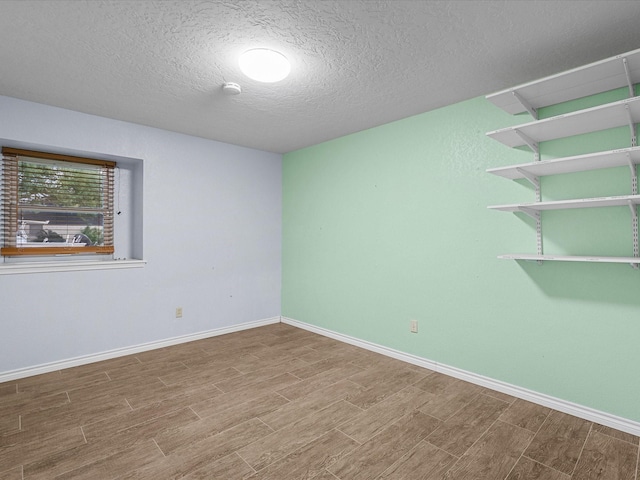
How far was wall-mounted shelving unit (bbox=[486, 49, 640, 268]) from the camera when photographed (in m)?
1.87

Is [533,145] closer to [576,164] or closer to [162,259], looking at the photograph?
[576,164]

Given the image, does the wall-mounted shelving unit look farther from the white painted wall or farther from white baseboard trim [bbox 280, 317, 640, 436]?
the white painted wall

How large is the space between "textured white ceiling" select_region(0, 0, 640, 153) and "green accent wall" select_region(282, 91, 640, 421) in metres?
0.47

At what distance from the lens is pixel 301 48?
2.08 m

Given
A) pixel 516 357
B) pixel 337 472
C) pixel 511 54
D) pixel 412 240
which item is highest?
pixel 511 54

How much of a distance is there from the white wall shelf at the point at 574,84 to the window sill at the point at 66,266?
3520mm

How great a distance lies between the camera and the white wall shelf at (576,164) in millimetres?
1867

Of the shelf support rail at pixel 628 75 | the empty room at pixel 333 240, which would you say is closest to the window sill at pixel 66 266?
the empty room at pixel 333 240

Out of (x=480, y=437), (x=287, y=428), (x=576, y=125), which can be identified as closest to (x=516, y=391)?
(x=480, y=437)

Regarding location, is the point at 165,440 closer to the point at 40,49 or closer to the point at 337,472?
the point at 337,472

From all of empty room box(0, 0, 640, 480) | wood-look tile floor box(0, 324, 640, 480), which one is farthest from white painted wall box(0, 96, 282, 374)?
wood-look tile floor box(0, 324, 640, 480)

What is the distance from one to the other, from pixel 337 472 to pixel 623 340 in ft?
6.36

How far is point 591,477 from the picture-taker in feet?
5.58

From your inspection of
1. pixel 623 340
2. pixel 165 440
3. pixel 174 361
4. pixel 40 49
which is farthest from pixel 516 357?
pixel 40 49
